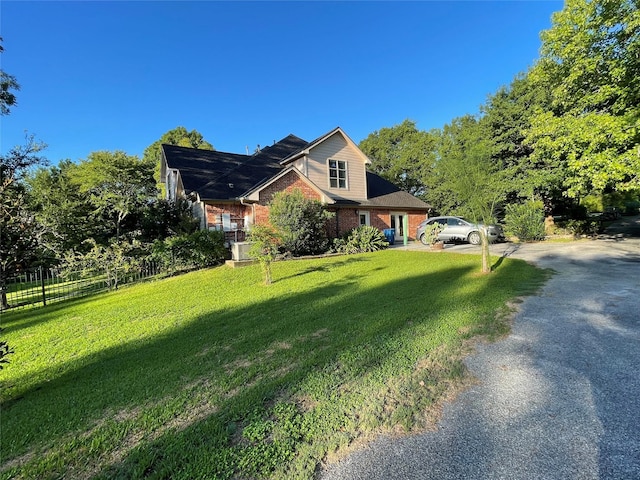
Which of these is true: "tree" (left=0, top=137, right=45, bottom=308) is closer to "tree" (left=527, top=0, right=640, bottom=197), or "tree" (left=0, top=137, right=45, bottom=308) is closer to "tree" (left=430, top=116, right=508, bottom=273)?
"tree" (left=430, top=116, right=508, bottom=273)

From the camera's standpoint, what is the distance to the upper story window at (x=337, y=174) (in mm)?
19188

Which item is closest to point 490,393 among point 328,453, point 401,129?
point 328,453

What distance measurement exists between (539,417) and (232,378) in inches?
119

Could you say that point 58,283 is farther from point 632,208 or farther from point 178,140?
point 632,208

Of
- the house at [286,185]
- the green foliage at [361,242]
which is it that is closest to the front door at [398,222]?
the house at [286,185]

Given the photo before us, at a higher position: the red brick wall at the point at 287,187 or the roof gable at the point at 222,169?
the roof gable at the point at 222,169

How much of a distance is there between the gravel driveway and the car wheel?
12.6 meters

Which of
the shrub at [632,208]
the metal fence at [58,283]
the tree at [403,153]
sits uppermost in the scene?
the tree at [403,153]

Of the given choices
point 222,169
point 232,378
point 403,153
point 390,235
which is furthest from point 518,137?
point 232,378

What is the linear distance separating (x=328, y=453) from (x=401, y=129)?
4029 cm

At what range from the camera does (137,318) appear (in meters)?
6.53

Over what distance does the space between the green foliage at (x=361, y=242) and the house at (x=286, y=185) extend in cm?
196

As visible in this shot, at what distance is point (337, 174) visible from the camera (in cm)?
1941

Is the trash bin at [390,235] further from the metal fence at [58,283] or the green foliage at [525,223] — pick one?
the metal fence at [58,283]
